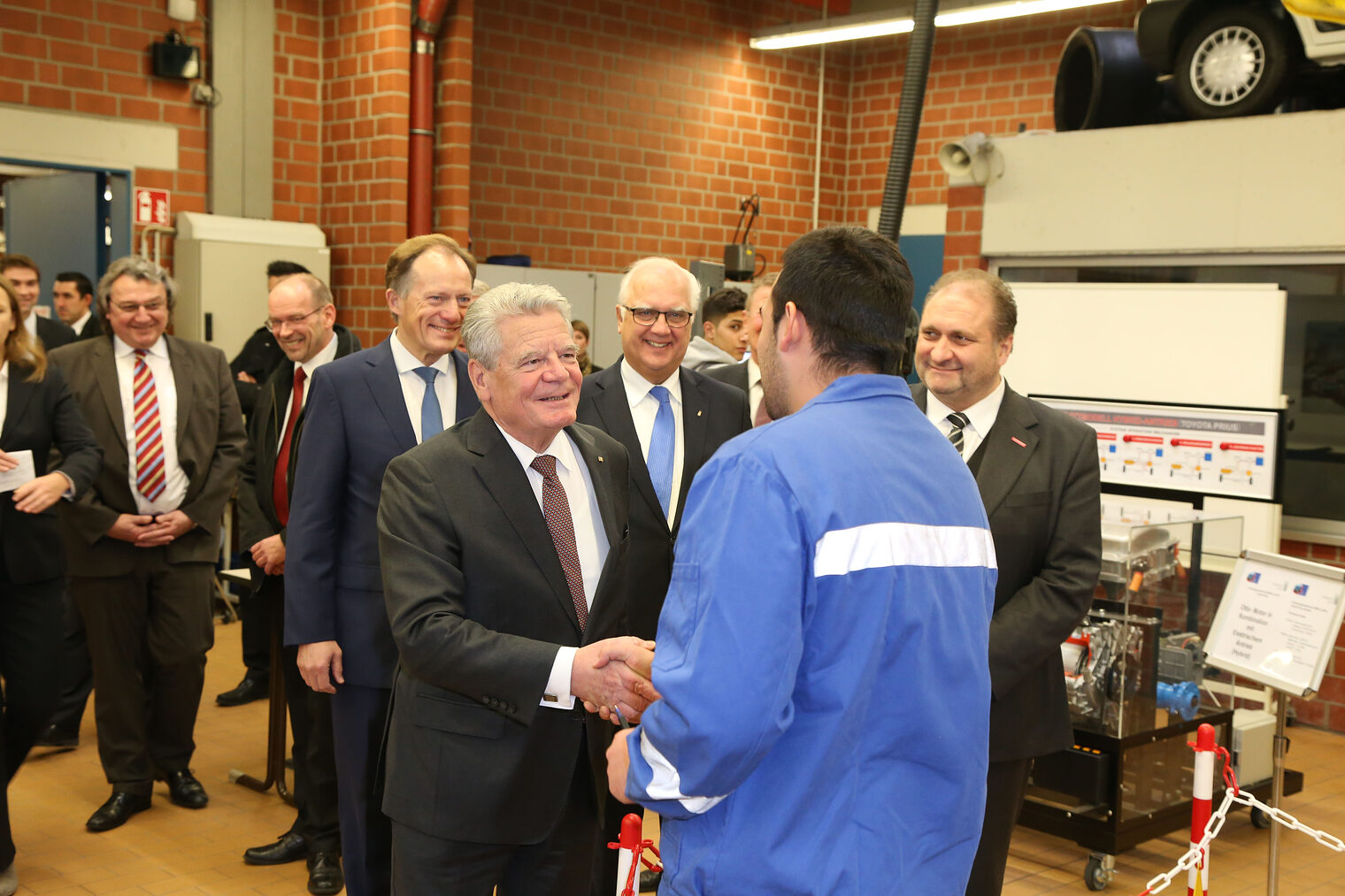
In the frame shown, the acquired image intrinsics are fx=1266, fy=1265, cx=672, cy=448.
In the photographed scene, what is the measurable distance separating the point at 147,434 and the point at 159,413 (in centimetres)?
9

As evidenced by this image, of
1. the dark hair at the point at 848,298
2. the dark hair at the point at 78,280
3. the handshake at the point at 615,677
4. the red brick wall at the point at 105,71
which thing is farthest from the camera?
the red brick wall at the point at 105,71

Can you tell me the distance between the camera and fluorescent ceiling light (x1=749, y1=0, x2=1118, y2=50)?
8.19m

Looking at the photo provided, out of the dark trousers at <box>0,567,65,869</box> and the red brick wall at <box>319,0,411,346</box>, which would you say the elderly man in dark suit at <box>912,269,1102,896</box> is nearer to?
the dark trousers at <box>0,567,65,869</box>

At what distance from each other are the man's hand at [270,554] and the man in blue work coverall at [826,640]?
256cm

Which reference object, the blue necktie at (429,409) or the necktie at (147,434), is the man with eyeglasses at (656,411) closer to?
the blue necktie at (429,409)

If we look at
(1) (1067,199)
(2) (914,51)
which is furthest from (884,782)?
(2) (914,51)

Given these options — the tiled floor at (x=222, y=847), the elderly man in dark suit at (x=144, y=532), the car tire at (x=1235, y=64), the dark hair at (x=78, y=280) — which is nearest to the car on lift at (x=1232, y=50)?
the car tire at (x=1235, y=64)

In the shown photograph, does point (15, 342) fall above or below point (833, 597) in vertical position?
above

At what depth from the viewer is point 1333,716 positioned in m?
6.04

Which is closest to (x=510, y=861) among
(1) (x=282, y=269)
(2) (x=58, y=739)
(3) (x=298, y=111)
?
(2) (x=58, y=739)

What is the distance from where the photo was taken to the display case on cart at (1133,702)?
408 cm

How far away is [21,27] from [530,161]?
3435mm

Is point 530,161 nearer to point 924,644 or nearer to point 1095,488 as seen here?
point 1095,488

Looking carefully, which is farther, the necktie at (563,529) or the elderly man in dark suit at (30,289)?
the elderly man in dark suit at (30,289)
